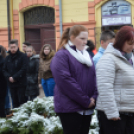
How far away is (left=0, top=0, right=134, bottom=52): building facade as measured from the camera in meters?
13.2

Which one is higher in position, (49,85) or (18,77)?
(18,77)

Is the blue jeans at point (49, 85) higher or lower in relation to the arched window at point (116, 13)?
lower

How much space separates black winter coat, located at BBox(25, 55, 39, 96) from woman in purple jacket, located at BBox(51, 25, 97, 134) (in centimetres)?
403

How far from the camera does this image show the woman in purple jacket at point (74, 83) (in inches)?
114

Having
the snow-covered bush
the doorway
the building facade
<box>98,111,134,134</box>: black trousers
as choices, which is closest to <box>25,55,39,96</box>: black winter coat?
the snow-covered bush

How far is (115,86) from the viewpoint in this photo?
2.76m

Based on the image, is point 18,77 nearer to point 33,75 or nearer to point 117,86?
point 33,75

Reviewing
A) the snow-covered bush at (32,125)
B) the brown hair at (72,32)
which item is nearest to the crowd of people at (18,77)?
the snow-covered bush at (32,125)

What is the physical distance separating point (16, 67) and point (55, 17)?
816 centimetres

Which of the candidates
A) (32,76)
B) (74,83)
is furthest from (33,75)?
(74,83)

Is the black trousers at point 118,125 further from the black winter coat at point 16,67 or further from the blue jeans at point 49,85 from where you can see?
the blue jeans at point 49,85

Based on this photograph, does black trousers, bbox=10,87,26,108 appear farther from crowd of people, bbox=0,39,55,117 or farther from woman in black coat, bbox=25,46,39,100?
woman in black coat, bbox=25,46,39,100

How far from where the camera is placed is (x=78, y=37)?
3.04 m

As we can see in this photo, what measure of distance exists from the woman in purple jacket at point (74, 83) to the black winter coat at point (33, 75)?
13.2 feet
